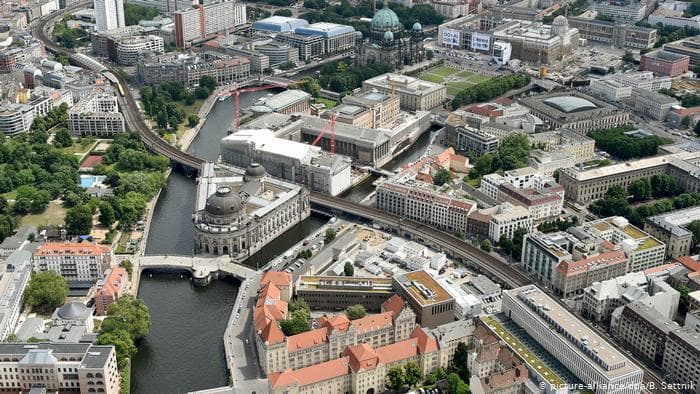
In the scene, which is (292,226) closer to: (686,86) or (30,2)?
(686,86)

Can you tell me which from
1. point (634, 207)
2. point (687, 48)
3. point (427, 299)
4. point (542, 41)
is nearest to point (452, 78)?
point (542, 41)

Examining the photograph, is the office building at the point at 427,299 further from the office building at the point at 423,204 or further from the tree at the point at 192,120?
the tree at the point at 192,120

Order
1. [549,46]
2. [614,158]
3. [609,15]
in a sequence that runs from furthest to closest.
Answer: [609,15] → [549,46] → [614,158]

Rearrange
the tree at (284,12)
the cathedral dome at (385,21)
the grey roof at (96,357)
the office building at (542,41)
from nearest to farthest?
the grey roof at (96,357) → the cathedral dome at (385,21) → the office building at (542,41) → the tree at (284,12)

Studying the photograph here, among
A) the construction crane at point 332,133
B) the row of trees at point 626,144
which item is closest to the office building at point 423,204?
the construction crane at point 332,133

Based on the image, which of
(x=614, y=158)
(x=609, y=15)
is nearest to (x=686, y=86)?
(x=614, y=158)

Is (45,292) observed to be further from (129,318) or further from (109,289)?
(129,318)

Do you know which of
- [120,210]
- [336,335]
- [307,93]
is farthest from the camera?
[307,93]
